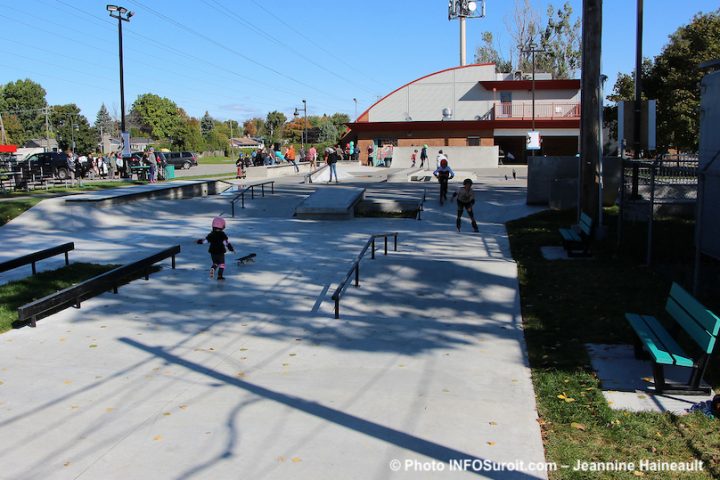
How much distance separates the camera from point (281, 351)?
752 centimetres

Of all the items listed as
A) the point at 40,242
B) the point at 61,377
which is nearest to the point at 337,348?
the point at 61,377

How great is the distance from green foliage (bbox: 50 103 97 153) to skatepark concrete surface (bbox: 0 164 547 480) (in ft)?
302

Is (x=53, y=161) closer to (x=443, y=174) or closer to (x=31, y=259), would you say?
(x=443, y=174)

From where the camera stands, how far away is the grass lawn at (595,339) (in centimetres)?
478

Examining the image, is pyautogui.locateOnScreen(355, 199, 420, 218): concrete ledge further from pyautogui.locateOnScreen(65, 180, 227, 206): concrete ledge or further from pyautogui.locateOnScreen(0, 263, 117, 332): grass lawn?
pyautogui.locateOnScreen(0, 263, 117, 332): grass lawn

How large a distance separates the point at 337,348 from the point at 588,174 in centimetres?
888

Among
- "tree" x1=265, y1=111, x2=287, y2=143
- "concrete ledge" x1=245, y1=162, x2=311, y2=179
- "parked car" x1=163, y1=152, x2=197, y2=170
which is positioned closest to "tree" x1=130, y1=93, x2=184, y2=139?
"tree" x1=265, y1=111, x2=287, y2=143

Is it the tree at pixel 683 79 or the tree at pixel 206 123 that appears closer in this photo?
the tree at pixel 683 79

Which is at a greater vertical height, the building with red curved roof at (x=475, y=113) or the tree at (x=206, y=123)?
the tree at (x=206, y=123)

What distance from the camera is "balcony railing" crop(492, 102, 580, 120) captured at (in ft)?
184

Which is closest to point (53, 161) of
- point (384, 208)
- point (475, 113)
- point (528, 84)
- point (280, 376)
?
point (384, 208)

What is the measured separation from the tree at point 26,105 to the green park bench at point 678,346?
5228 inches

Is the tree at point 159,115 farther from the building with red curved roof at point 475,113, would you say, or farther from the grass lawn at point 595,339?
the grass lawn at point 595,339

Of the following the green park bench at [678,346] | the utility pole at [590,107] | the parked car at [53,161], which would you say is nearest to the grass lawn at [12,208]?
the utility pole at [590,107]
